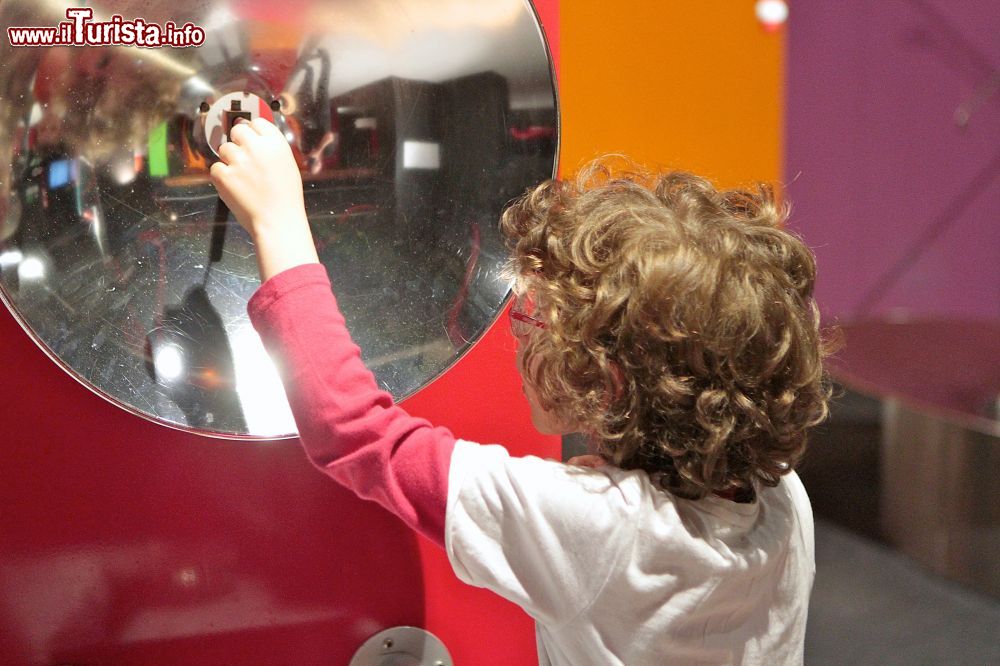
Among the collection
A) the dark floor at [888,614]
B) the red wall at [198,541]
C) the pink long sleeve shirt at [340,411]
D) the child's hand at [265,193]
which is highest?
the child's hand at [265,193]

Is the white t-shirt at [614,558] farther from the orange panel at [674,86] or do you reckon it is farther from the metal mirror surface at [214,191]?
the orange panel at [674,86]

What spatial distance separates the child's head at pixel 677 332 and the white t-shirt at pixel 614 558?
3cm

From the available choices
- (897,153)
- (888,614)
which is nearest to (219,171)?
(888,614)

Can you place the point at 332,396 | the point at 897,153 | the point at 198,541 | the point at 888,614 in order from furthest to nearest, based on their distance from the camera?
1. the point at 897,153
2. the point at 888,614
3. the point at 198,541
4. the point at 332,396

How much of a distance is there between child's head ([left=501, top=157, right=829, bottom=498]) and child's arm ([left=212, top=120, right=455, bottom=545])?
9cm

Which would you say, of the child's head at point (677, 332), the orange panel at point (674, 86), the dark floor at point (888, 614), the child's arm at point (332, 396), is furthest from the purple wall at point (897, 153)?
the child's arm at point (332, 396)

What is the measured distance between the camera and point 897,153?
2.14m

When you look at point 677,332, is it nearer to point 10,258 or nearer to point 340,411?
point 340,411

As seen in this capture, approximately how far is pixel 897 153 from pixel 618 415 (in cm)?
192

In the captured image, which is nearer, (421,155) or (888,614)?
(421,155)

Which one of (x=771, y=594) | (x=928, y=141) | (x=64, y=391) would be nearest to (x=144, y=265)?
(x=64, y=391)

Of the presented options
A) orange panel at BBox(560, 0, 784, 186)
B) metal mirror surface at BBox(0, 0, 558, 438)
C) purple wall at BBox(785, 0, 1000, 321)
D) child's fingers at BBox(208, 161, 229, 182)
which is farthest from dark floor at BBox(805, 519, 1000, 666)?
child's fingers at BBox(208, 161, 229, 182)

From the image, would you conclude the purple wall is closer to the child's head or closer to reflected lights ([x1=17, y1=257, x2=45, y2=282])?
the child's head

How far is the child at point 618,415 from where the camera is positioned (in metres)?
0.46
